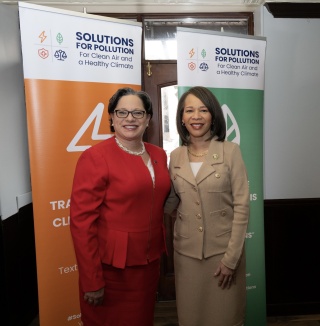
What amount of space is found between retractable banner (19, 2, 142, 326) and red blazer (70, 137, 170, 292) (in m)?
0.53

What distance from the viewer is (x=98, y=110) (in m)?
1.98

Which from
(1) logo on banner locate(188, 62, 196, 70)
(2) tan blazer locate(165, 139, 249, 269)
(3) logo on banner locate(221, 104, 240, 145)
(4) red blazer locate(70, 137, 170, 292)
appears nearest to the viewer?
(4) red blazer locate(70, 137, 170, 292)

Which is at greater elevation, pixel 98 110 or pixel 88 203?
pixel 98 110

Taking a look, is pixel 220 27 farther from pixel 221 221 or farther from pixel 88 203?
pixel 88 203

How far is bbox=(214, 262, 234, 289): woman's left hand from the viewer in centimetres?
148

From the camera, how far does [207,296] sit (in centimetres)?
154

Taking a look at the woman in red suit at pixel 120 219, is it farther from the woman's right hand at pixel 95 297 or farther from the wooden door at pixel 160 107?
the wooden door at pixel 160 107

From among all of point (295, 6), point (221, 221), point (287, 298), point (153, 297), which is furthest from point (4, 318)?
point (295, 6)

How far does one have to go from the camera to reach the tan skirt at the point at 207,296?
1.52 metres

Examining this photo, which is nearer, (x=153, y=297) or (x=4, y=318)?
(x=153, y=297)

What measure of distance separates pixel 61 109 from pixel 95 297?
1.06m

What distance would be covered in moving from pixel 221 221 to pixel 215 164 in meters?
0.27

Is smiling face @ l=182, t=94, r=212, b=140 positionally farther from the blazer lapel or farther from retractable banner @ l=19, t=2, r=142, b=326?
retractable banner @ l=19, t=2, r=142, b=326

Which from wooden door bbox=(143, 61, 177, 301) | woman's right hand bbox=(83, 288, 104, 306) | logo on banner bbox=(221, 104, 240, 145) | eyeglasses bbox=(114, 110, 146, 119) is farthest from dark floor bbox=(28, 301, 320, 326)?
eyeglasses bbox=(114, 110, 146, 119)
